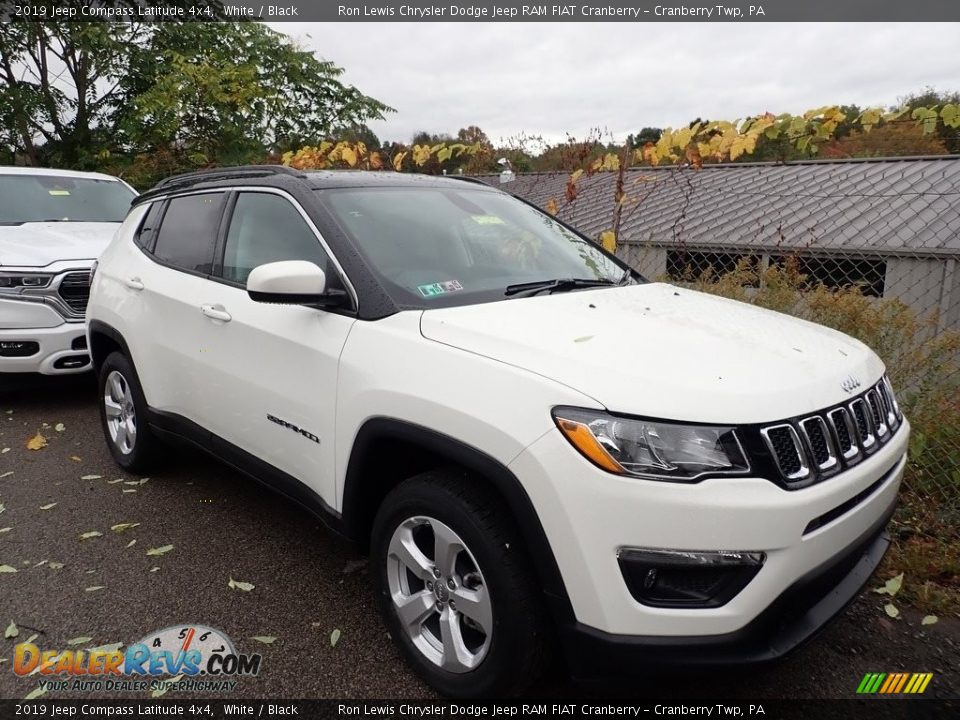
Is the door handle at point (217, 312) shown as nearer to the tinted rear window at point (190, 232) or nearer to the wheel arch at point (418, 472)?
the tinted rear window at point (190, 232)

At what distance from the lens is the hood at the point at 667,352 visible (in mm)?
1795

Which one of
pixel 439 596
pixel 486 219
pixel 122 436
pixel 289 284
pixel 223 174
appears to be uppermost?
pixel 223 174

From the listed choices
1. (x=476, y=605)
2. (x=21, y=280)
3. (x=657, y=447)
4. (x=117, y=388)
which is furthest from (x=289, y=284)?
(x=21, y=280)

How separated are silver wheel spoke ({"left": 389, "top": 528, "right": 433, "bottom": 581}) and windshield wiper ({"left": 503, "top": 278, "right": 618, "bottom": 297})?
3.23ft

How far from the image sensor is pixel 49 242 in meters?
5.69

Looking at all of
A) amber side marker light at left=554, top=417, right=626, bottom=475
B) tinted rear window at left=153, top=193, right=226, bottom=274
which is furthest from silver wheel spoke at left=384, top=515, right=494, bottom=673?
tinted rear window at left=153, top=193, right=226, bottom=274

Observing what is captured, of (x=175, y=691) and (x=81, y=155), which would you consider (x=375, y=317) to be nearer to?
(x=175, y=691)

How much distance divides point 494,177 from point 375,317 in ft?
20.2

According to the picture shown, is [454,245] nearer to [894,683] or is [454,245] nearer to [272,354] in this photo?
[272,354]

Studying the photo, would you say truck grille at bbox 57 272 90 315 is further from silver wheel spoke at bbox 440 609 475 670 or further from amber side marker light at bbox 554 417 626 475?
amber side marker light at bbox 554 417 626 475

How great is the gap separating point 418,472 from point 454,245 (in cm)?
102

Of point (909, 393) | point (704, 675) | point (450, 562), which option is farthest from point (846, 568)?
point (909, 393)

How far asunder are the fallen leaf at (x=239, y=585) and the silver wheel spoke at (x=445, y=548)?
1213 millimetres

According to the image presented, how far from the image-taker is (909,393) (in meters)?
3.72
